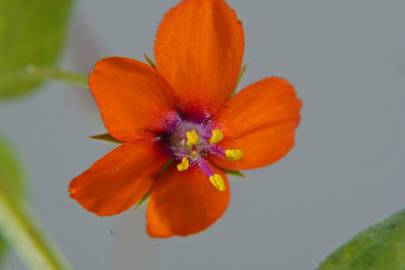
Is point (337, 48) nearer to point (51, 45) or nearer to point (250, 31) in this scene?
point (250, 31)

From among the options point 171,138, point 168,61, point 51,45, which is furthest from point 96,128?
point 168,61

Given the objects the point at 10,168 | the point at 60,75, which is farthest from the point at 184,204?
the point at 10,168

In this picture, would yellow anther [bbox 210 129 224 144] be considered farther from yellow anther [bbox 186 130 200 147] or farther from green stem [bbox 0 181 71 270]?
green stem [bbox 0 181 71 270]

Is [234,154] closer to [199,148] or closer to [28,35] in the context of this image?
[199,148]

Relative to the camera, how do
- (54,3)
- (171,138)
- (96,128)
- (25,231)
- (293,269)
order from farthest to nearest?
(293,269), (96,128), (54,3), (25,231), (171,138)

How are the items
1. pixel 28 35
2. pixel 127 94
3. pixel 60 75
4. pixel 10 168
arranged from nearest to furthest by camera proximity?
1. pixel 127 94
2. pixel 60 75
3. pixel 28 35
4. pixel 10 168

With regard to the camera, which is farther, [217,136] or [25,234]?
[25,234]

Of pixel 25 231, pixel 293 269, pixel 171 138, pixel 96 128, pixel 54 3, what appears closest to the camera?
pixel 171 138
